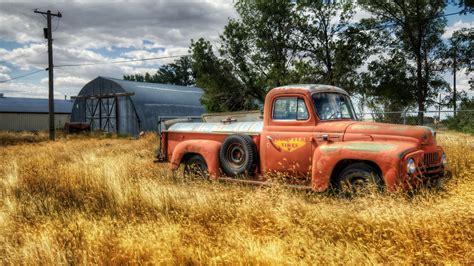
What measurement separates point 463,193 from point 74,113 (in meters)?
32.6

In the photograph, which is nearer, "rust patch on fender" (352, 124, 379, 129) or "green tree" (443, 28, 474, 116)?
"rust patch on fender" (352, 124, 379, 129)

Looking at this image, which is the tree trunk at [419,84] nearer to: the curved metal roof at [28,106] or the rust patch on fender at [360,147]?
the rust patch on fender at [360,147]

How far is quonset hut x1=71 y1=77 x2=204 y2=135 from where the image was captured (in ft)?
94.8

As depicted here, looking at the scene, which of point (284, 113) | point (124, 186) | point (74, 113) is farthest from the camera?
point (74, 113)

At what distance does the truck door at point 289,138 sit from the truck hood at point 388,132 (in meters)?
0.72

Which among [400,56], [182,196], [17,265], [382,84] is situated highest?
[400,56]

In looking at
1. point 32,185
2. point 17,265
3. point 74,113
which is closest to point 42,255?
point 17,265

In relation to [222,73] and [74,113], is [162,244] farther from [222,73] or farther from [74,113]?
[74,113]

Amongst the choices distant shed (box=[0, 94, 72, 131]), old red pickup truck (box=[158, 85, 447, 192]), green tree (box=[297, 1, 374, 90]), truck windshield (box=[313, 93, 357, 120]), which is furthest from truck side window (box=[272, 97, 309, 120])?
distant shed (box=[0, 94, 72, 131])

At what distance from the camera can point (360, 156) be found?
629cm

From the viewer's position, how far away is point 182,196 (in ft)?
21.0

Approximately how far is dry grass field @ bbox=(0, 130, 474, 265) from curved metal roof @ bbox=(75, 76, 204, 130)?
72.5 feet

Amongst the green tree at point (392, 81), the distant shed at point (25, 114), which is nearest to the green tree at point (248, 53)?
the green tree at point (392, 81)

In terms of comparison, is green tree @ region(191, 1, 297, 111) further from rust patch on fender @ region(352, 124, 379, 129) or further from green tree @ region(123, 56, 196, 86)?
green tree @ region(123, 56, 196, 86)
